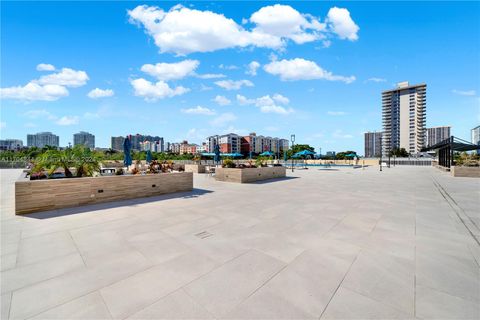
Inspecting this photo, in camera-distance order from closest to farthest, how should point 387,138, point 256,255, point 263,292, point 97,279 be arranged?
point 263,292 < point 97,279 < point 256,255 < point 387,138

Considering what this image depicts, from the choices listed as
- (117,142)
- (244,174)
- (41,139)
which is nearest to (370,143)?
(244,174)

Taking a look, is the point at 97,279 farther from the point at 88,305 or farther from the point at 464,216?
the point at 464,216

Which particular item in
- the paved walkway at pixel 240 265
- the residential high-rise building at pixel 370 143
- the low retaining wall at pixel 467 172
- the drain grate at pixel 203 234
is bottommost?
the paved walkway at pixel 240 265

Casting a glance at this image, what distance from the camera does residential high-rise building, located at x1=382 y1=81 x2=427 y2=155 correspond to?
107188mm

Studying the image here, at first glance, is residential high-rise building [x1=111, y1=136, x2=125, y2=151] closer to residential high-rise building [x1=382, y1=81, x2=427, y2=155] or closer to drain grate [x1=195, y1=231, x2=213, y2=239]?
residential high-rise building [x1=382, y1=81, x2=427, y2=155]

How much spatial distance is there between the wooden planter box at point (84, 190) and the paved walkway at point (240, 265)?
57 cm

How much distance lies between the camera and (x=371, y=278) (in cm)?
296

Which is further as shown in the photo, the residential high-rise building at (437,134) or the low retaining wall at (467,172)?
the residential high-rise building at (437,134)

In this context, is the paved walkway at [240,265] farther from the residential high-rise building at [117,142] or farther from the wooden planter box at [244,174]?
the residential high-rise building at [117,142]

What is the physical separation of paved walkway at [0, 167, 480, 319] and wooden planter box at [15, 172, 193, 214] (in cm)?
57

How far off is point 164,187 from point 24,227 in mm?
4859

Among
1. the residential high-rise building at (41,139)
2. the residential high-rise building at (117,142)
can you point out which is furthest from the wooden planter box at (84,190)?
the residential high-rise building at (41,139)

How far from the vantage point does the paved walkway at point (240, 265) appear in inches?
94.1

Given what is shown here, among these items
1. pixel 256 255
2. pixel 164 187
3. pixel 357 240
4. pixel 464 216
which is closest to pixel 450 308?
pixel 357 240
